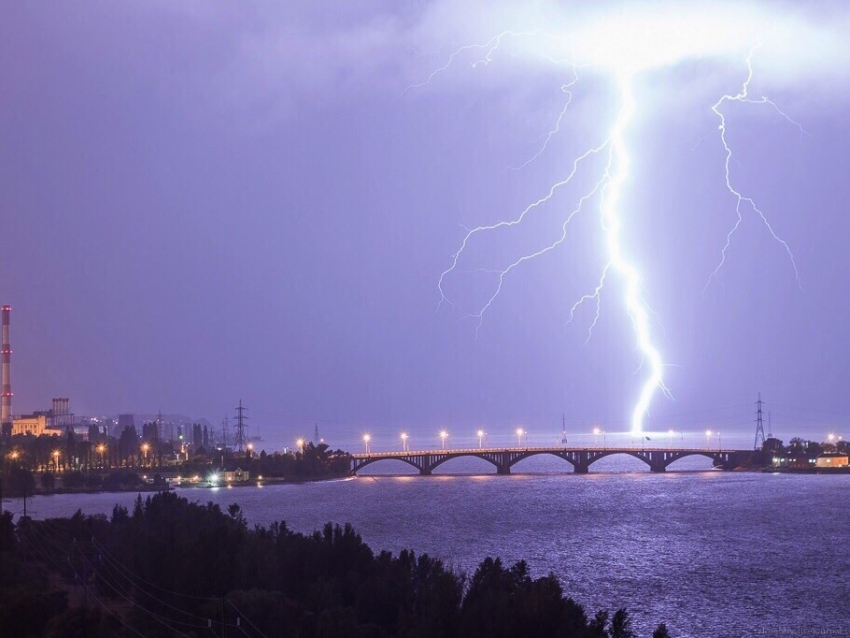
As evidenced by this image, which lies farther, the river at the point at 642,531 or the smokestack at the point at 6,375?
the smokestack at the point at 6,375

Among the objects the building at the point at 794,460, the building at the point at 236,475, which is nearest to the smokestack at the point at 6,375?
the building at the point at 236,475

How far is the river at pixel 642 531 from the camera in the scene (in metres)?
41.3

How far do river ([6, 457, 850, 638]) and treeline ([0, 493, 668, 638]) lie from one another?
5.99 meters

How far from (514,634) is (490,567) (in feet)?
16.3

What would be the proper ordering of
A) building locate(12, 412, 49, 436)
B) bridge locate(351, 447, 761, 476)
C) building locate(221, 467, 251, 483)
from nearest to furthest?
building locate(221, 467, 251, 483)
bridge locate(351, 447, 761, 476)
building locate(12, 412, 49, 436)

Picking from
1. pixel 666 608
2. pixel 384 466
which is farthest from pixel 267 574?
pixel 384 466

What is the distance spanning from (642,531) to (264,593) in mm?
39856

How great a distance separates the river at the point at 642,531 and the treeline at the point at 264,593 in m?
5.99

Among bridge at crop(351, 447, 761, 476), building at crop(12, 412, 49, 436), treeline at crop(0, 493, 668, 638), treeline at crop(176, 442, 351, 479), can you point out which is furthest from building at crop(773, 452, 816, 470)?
building at crop(12, 412, 49, 436)

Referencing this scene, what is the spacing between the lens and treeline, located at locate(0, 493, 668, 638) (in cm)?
2883

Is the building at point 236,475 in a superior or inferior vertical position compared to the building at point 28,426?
inferior

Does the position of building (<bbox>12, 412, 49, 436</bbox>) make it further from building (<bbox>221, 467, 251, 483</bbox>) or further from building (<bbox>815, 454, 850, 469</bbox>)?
building (<bbox>815, 454, 850, 469</bbox>)

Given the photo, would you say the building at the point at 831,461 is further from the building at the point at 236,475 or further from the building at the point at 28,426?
the building at the point at 28,426

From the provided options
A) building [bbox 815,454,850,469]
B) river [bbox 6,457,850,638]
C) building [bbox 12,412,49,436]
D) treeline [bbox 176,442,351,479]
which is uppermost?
building [bbox 12,412,49,436]
